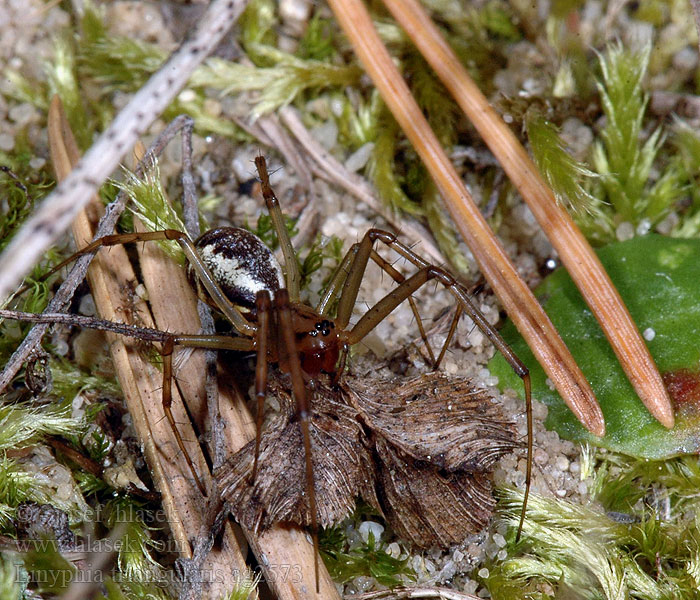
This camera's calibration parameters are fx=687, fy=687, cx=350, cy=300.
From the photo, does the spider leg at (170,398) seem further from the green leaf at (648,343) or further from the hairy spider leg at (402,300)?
the green leaf at (648,343)

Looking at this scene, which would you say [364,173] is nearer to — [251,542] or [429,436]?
[429,436]

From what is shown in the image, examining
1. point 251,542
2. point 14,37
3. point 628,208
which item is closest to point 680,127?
point 628,208

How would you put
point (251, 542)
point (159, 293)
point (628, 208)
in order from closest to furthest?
point (251, 542)
point (159, 293)
point (628, 208)

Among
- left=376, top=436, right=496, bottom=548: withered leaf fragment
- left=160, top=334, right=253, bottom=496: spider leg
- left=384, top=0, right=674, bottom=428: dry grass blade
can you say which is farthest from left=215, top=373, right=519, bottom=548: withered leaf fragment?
left=384, top=0, right=674, bottom=428: dry grass blade

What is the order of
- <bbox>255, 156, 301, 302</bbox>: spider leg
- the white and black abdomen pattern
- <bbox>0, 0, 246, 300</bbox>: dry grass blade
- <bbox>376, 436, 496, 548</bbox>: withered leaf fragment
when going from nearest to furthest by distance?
<bbox>0, 0, 246, 300</bbox>: dry grass blade → <bbox>376, 436, 496, 548</bbox>: withered leaf fragment → the white and black abdomen pattern → <bbox>255, 156, 301, 302</bbox>: spider leg

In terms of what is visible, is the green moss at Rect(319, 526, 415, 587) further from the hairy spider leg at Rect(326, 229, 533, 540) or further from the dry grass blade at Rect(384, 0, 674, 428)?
the dry grass blade at Rect(384, 0, 674, 428)

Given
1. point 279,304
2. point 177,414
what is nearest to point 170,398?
point 177,414
